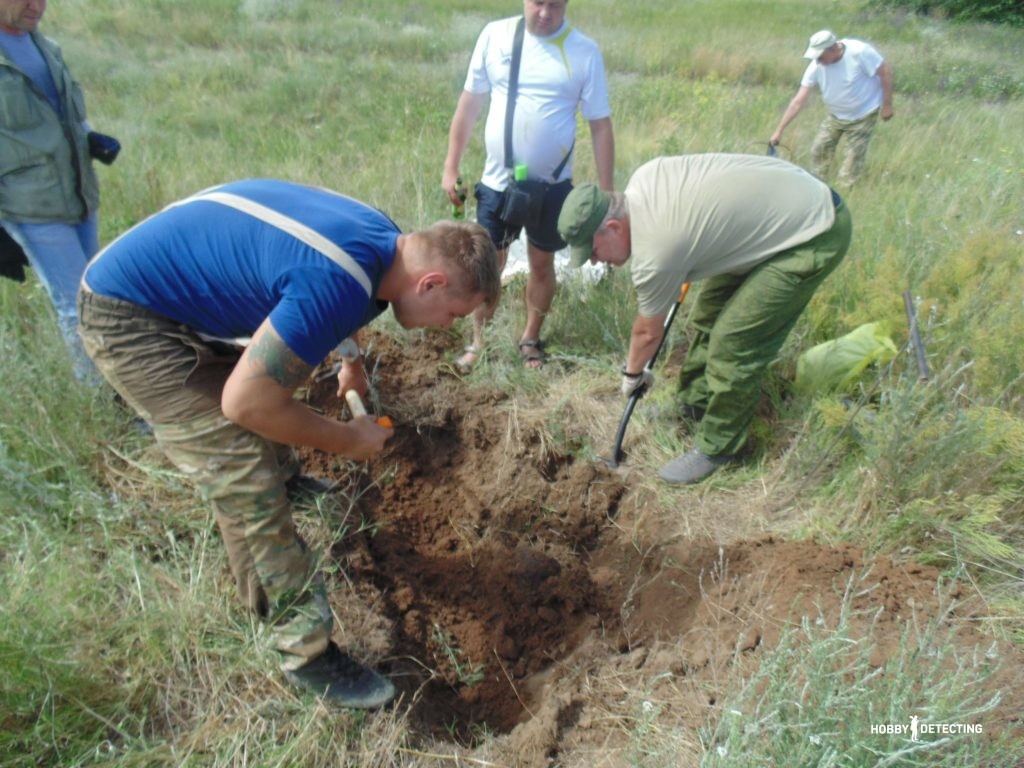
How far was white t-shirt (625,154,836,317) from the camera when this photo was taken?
2.61 m

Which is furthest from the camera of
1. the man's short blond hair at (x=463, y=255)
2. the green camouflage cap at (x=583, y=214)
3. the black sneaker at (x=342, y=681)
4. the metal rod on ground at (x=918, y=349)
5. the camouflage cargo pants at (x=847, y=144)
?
the camouflage cargo pants at (x=847, y=144)

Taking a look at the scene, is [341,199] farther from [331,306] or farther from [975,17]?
[975,17]

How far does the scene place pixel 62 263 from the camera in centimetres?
292

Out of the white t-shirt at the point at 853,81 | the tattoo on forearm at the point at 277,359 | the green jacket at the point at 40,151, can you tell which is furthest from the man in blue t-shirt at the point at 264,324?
the white t-shirt at the point at 853,81

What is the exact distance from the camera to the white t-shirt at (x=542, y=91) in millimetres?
3402

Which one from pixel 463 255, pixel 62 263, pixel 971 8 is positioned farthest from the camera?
pixel 971 8

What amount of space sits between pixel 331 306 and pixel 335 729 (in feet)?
4.54

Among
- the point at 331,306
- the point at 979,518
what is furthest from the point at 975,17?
the point at 331,306

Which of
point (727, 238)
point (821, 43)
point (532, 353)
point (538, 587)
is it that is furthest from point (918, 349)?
point (821, 43)

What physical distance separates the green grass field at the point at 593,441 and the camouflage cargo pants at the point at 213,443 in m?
0.27

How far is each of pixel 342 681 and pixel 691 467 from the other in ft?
6.07

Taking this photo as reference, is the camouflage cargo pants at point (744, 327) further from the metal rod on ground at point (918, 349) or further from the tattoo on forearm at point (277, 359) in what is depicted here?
the tattoo on forearm at point (277, 359)

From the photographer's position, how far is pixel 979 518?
96.2 inches

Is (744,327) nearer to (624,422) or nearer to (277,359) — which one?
(624,422)
